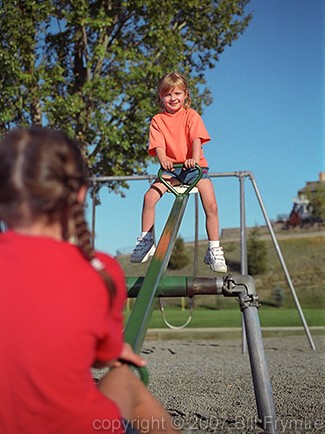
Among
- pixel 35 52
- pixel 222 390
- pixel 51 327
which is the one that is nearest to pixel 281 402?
pixel 222 390

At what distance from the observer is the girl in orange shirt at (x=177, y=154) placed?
4.07 metres

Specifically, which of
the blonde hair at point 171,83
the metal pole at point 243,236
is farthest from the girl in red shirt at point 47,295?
the metal pole at point 243,236

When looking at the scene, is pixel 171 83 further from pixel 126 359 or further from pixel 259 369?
pixel 126 359

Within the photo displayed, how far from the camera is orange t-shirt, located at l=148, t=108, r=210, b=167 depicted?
13.8 ft

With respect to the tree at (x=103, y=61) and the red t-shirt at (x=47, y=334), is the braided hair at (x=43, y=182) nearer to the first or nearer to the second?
the red t-shirt at (x=47, y=334)

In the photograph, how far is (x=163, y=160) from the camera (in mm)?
4066

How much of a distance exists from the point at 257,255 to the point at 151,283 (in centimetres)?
2022

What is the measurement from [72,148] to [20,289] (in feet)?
1.05

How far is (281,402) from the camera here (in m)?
3.92

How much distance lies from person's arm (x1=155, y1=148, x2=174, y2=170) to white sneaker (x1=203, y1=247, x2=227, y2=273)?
584 mm

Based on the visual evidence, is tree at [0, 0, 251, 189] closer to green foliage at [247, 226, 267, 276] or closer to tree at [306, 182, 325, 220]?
green foliage at [247, 226, 267, 276]

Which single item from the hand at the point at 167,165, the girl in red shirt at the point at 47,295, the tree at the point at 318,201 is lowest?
the tree at the point at 318,201

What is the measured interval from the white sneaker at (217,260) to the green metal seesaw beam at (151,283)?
734mm

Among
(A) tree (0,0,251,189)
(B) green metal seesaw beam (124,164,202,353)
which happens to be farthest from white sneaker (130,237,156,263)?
(A) tree (0,0,251,189)
